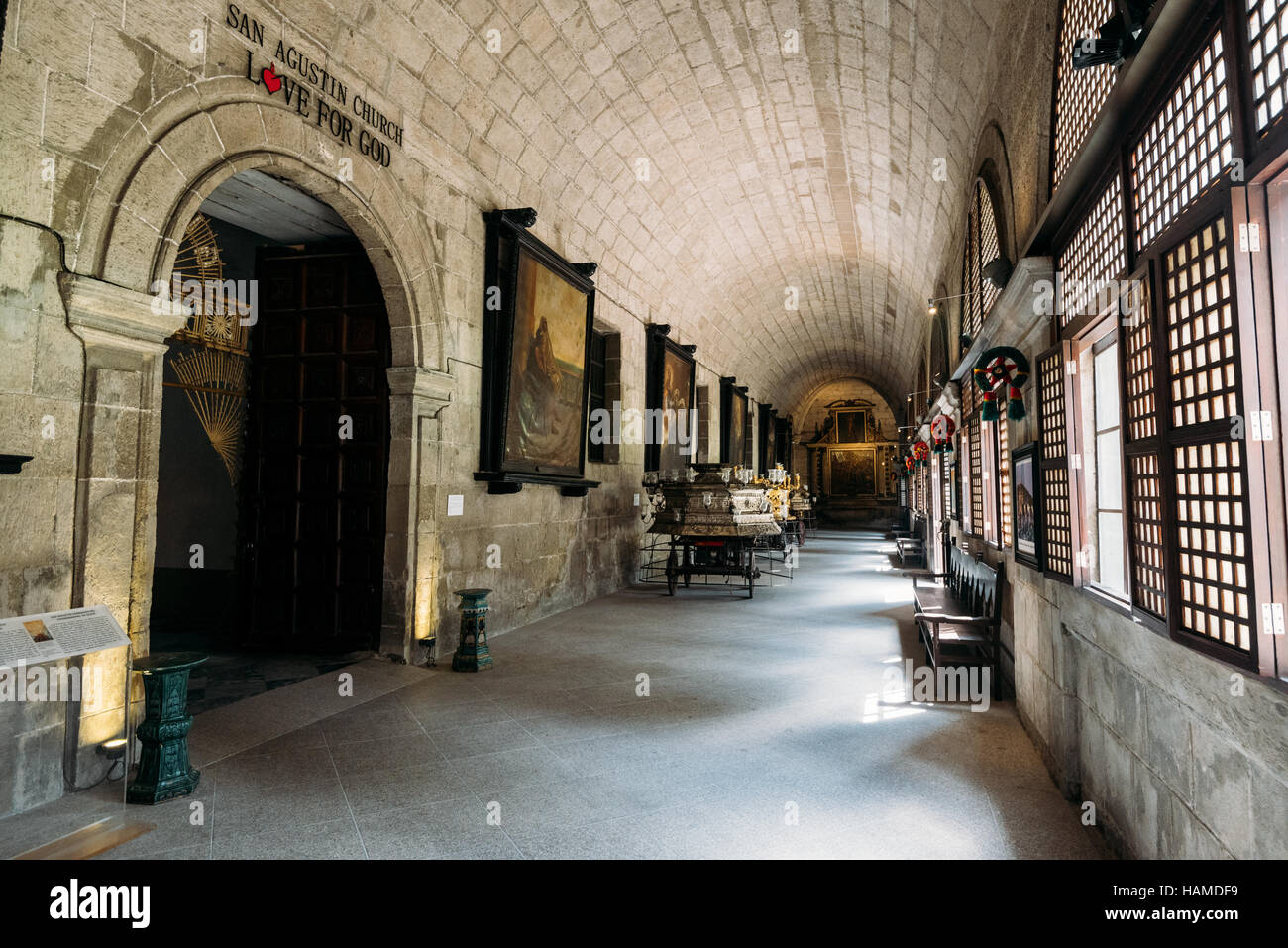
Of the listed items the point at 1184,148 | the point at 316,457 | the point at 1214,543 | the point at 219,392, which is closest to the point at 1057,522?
the point at 1214,543

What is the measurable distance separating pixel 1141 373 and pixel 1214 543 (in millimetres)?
760

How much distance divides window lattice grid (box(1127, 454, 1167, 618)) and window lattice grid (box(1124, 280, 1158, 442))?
11 centimetres

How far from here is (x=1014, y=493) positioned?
4816mm

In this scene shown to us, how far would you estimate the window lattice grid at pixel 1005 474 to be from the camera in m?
5.23

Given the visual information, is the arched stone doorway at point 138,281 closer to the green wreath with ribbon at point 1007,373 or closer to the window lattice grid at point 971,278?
the green wreath with ribbon at point 1007,373

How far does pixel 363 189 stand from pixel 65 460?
9.75 ft

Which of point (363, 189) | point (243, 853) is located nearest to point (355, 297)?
point (363, 189)

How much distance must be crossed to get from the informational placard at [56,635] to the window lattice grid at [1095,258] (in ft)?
14.2

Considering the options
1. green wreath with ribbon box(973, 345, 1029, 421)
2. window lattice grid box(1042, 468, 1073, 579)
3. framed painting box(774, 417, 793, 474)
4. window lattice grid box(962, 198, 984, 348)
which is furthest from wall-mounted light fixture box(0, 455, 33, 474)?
framed painting box(774, 417, 793, 474)

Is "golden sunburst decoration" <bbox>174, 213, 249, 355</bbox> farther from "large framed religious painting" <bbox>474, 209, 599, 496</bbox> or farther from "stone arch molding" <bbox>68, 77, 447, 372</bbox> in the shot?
"large framed religious painting" <bbox>474, 209, 599, 496</bbox>

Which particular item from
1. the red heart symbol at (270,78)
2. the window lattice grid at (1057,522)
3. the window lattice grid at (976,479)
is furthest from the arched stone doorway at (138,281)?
the window lattice grid at (976,479)

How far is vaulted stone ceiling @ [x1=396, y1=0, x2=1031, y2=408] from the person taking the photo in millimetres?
6406

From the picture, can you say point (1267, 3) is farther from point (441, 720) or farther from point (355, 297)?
point (355, 297)

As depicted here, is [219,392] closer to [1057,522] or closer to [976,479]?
[1057,522]
